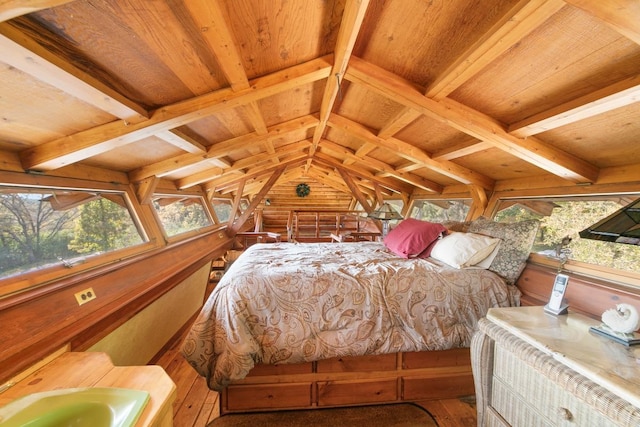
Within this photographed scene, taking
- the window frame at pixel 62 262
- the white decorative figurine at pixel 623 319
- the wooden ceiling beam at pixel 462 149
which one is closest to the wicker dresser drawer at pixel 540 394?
the white decorative figurine at pixel 623 319

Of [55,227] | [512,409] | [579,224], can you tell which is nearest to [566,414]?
[512,409]

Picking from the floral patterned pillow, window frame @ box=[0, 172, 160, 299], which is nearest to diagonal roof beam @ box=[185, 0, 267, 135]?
window frame @ box=[0, 172, 160, 299]

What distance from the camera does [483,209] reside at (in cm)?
284

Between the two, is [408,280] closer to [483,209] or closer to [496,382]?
[496,382]

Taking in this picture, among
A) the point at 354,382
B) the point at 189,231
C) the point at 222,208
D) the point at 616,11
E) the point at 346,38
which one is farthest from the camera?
the point at 222,208

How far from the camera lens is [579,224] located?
6.48 ft

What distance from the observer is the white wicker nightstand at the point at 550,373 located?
810mm

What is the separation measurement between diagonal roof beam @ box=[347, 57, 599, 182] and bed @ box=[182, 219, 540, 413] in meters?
0.90

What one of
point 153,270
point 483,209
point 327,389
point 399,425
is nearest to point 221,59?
point 153,270

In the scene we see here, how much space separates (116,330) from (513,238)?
286cm

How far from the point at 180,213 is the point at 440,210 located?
4.03 metres

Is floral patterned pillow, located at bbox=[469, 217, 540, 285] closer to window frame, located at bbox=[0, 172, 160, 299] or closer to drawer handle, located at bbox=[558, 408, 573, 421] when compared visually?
drawer handle, located at bbox=[558, 408, 573, 421]

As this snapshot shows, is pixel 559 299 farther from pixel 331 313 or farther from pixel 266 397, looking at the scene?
pixel 266 397

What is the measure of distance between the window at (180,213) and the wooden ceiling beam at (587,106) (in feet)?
10.8
